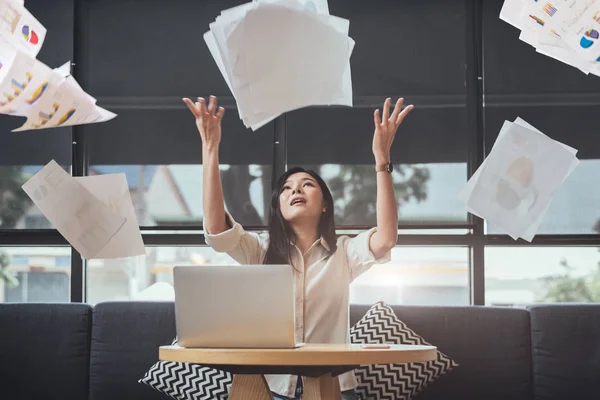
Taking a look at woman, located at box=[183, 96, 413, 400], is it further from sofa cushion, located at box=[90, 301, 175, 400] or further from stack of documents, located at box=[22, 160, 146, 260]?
sofa cushion, located at box=[90, 301, 175, 400]

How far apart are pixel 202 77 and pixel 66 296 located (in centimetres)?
114

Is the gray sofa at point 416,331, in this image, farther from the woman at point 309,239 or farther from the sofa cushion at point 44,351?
the woman at point 309,239

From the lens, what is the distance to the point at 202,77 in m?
3.60

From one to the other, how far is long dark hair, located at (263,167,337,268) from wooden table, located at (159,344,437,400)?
624mm

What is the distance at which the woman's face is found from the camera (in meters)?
2.53

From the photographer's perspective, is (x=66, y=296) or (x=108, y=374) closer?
(x=108, y=374)

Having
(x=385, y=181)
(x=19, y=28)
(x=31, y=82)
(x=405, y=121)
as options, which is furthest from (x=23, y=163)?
(x=385, y=181)

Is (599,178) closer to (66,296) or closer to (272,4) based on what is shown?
(272,4)

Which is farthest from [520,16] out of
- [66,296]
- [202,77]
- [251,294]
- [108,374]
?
[66,296]

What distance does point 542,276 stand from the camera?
3447mm

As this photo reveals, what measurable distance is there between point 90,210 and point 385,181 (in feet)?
3.58

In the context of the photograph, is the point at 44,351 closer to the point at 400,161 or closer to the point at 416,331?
the point at 416,331

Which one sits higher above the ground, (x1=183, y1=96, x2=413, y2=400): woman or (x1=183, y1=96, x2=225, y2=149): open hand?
(x1=183, y1=96, x2=225, y2=149): open hand

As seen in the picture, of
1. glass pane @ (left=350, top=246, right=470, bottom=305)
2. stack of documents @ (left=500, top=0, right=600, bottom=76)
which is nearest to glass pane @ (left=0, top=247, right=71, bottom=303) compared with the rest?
glass pane @ (left=350, top=246, right=470, bottom=305)
